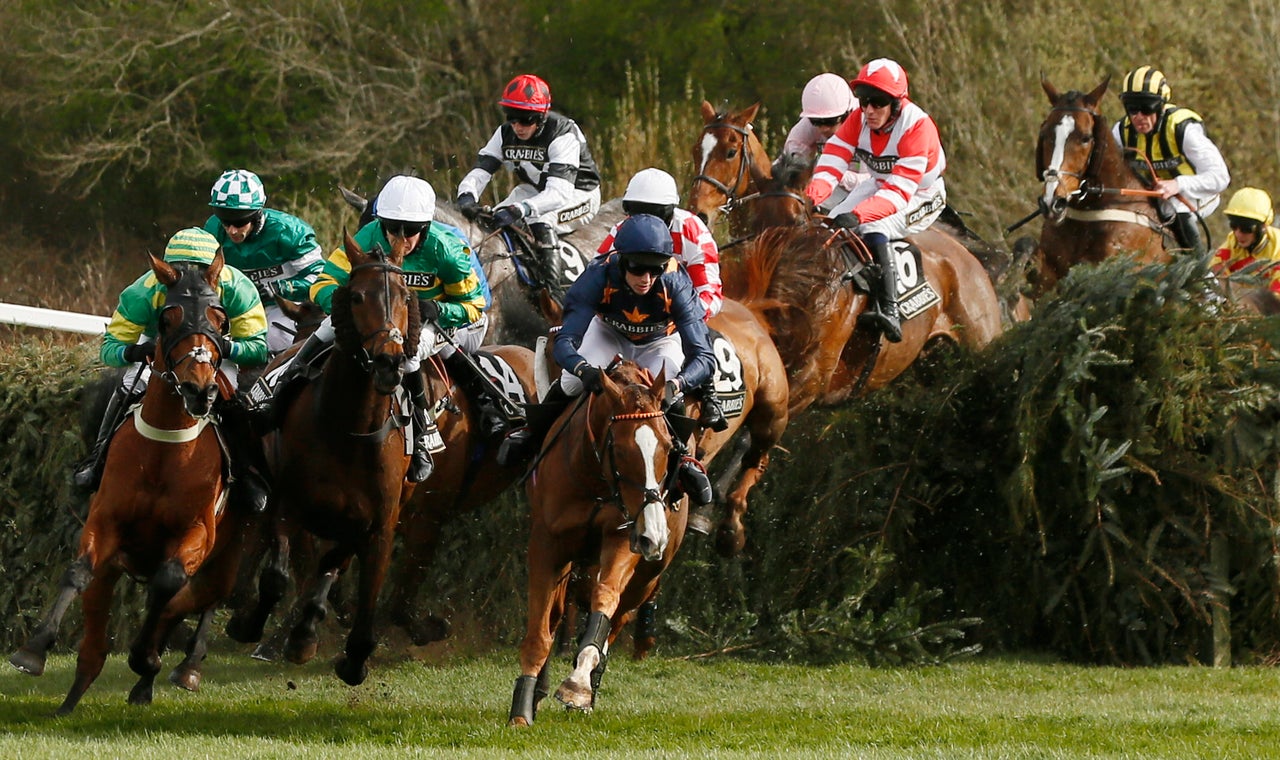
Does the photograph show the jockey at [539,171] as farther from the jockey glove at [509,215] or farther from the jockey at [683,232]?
the jockey at [683,232]

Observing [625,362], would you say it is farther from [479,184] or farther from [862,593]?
[479,184]

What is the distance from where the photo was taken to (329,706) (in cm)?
919

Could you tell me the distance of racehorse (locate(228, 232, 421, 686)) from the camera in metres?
8.91

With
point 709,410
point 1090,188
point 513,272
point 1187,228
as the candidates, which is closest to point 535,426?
point 709,410

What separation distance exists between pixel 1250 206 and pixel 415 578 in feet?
21.8

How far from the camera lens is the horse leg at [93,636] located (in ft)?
27.5

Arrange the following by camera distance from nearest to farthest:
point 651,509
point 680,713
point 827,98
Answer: point 651,509 < point 680,713 < point 827,98

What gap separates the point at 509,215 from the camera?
12180 mm

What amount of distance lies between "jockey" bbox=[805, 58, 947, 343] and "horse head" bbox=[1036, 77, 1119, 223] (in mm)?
712

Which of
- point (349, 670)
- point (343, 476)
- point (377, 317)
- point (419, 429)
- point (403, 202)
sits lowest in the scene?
point (349, 670)

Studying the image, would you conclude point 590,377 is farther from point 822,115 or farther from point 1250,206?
point 1250,206

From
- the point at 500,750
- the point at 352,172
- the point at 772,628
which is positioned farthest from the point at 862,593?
the point at 352,172

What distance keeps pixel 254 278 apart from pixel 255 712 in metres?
2.52

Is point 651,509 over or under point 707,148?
under
